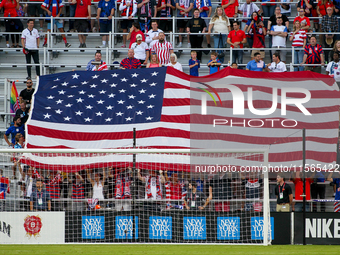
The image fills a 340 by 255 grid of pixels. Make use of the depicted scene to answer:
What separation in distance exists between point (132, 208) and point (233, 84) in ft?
17.9

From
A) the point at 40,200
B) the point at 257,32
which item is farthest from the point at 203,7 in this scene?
the point at 40,200

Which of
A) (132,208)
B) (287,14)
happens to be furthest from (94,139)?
(287,14)

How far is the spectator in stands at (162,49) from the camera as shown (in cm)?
1720

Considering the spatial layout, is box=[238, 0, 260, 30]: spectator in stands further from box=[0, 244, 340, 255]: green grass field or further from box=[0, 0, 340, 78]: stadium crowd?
box=[0, 244, 340, 255]: green grass field

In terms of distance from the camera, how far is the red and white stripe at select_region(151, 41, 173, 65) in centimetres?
1722

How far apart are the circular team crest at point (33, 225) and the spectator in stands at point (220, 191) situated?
4075 millimetres

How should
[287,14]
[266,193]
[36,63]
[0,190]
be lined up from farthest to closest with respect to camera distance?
[287,14], [36,63], [0,190], [266,193]

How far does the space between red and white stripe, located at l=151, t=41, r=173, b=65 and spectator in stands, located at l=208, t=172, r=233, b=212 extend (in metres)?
5.51

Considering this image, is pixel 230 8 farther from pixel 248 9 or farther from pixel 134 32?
pixel 134 32

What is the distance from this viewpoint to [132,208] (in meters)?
12.0

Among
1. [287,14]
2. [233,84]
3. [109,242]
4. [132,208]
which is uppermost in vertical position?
[287,14]

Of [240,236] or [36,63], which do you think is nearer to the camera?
[240,236]

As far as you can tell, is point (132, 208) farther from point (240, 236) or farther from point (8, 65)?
point (8, 65)

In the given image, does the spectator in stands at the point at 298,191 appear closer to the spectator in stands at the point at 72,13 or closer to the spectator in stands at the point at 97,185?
the spectator in stands at the point at 97,185
